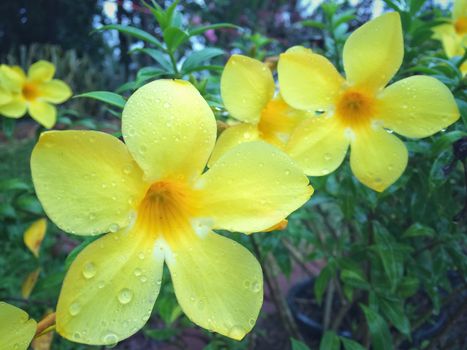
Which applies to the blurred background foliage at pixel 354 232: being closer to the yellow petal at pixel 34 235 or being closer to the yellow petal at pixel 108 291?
the yellow petal at pixel 34 235

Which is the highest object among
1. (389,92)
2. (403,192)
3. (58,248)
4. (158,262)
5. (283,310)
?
(389,92)

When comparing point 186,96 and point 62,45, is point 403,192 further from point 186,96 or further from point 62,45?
point 62,45

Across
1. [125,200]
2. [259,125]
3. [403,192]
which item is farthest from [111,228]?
[403,192]

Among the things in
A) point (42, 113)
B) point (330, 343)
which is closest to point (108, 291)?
point (330, 343)

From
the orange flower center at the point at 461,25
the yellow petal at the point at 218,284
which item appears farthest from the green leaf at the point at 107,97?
the orange flower center at the point at 461,25

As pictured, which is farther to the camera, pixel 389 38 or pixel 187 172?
pixel 389 38

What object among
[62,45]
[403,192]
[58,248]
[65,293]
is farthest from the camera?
[62,45]
